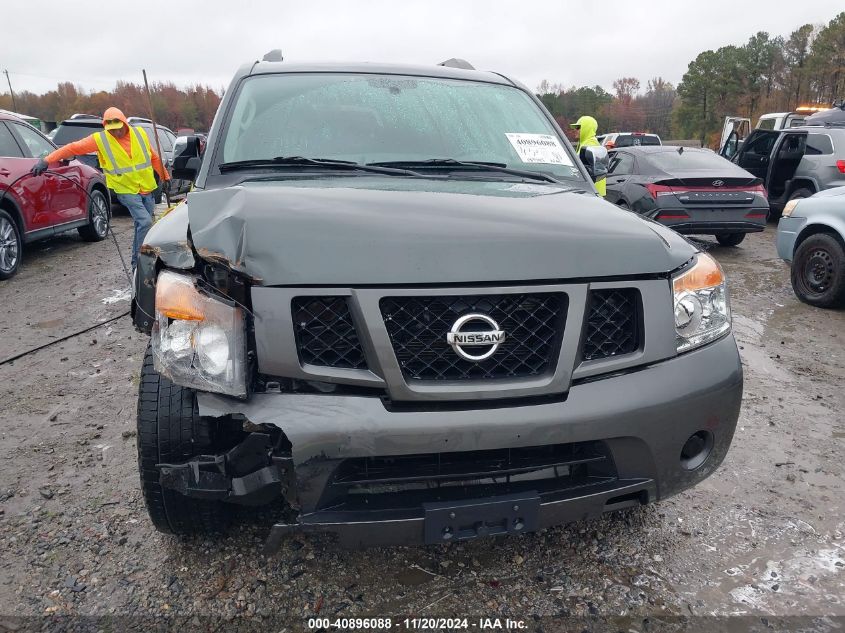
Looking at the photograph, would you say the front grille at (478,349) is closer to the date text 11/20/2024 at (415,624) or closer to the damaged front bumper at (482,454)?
the damaged front bumper at (482,454)

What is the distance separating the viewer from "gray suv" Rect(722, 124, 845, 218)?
989cm

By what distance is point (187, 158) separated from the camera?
3275mm

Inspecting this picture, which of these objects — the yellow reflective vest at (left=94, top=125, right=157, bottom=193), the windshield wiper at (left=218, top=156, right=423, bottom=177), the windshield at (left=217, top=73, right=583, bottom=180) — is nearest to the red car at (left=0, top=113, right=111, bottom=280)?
the yellow reflective vest at (left=94, top=125, right=157, bottom=193)

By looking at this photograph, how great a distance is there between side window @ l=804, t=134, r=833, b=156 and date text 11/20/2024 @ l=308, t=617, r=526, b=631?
1067 cm

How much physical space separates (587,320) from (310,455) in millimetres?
892

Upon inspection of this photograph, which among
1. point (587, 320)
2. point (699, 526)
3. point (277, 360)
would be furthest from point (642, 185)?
point (277, 360)

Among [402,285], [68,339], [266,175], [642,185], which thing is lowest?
[68,339]

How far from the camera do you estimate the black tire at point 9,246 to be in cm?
682

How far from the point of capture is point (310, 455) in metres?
1.70

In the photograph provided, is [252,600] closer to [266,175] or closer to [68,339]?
[266,175]

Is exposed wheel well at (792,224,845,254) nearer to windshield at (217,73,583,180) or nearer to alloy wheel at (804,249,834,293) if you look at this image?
alloy wheel at (804,249,834,293)

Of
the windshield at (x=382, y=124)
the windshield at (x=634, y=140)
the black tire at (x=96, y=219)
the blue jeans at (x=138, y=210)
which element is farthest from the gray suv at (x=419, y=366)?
the windshield at (x=634, y=140)

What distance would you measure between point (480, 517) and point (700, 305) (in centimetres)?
102

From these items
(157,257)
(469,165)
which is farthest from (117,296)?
(157,257)
